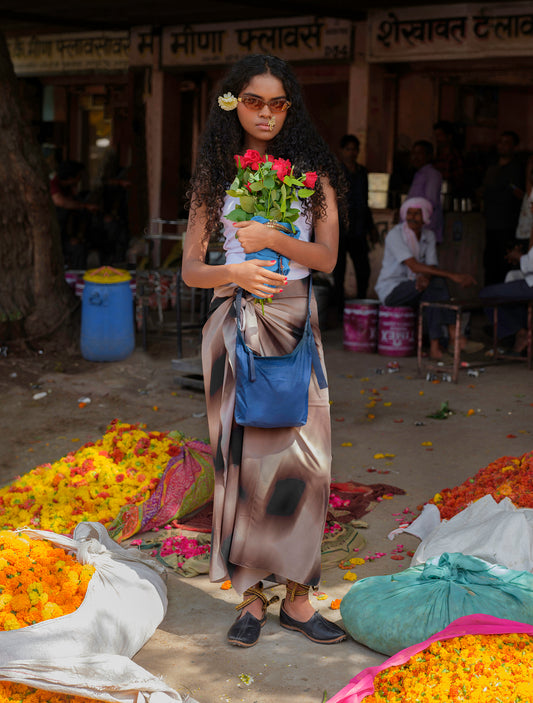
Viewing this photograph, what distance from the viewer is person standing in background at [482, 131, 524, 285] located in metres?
10.0

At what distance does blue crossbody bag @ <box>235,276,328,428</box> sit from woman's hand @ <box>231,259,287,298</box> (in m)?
0.20

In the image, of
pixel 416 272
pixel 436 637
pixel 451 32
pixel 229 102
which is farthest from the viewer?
pixel 451 32

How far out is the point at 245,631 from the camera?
10.1 feet

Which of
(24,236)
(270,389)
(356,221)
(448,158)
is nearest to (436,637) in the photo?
(270,389)

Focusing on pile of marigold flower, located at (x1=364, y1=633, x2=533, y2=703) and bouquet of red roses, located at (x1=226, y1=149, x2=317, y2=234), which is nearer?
pile of marigold flower, located at (x1=364, y1=633, x2=533, y2=703)

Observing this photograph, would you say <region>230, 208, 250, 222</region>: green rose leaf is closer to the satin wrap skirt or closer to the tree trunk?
the satin wrap skirt

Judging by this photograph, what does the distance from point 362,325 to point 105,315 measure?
2.48 metres

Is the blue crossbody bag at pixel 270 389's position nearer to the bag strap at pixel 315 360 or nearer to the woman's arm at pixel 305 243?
the bag strap at pixel 315 360

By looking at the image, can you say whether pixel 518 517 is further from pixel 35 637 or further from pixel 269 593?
pixel 35 637

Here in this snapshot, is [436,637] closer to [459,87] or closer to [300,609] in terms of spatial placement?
[300,609]

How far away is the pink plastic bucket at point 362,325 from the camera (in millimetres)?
8547

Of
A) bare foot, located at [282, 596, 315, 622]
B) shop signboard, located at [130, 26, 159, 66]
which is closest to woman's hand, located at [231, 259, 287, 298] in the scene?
bare foot, located at [282, 596, 315, 622]

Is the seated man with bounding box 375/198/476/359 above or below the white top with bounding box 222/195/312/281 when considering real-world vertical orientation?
below

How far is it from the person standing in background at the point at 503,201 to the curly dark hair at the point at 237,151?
7287 millimetres
